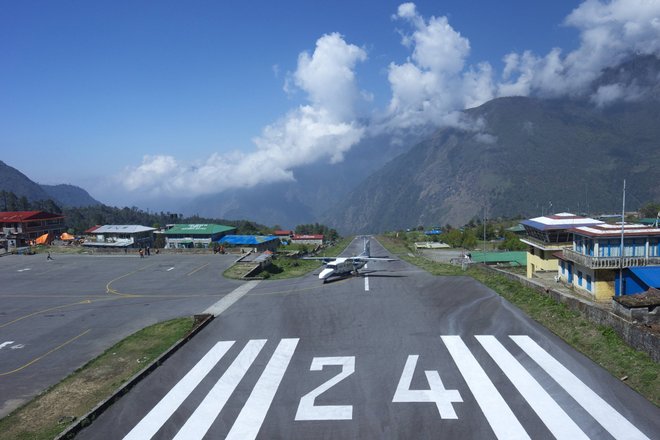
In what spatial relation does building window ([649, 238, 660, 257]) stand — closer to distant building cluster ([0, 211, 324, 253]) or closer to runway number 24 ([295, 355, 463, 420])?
runway number 24 ([295, 355, 463, 420])

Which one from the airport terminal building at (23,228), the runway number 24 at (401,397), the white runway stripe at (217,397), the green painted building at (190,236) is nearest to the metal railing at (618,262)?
the runway number 24 at (401,397)

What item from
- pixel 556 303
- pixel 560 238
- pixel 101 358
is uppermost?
pixel 560 238

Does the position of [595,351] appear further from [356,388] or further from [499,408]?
[356,388]

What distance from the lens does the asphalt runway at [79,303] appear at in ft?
90.6

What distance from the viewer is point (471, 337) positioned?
93.4ft

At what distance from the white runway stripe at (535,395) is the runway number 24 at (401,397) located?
3324 millimetres

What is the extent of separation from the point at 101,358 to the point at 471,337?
23.5 m

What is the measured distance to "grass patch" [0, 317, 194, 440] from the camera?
19.9 m

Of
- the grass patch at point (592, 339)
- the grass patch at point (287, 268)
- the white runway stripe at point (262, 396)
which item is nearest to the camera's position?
the white runway stripe at point (262, 396)

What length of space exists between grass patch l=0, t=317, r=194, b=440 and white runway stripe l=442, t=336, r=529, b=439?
18.2 meters

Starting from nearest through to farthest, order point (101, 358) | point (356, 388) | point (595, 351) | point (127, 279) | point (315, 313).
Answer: point (356, 388) → point (595, 351) → point (101, 358) → point (315, 313) → point (127, 279)

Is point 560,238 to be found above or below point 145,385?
above

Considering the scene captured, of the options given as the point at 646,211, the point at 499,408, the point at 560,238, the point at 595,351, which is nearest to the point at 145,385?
the point at 499,408

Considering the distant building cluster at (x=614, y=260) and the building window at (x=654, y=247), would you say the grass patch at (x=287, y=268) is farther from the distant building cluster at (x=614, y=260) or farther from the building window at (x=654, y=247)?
the building window at (x=654, y=247)
